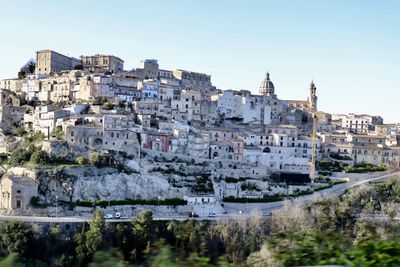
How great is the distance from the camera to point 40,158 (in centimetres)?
2836

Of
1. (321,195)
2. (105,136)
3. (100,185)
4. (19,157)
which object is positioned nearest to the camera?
(100,185)

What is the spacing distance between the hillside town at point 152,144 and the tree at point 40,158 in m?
0.06

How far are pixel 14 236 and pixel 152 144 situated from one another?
14.2 m

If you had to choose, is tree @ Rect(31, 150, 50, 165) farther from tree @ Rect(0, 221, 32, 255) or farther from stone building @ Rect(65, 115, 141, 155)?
tree @ Rect(0, 221, 32, 255)

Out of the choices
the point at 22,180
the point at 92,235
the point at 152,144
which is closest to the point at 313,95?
the point at 152,144

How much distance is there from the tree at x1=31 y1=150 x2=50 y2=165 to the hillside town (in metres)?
0.06

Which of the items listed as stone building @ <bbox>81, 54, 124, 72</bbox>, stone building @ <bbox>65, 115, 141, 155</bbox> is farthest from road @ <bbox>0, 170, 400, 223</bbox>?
stone building @ <bbox>81, 54, 124, 72</bbox>

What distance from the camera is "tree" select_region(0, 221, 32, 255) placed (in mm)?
19788

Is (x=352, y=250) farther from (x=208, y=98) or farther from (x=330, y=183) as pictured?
(x=208, y=98)

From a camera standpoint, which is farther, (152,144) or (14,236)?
(152,144)

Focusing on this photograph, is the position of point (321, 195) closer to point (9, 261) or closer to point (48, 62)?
point (48, 62)

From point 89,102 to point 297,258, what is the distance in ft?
123

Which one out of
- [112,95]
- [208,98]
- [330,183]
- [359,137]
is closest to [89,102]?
[112,95]

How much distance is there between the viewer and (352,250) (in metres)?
3.29
